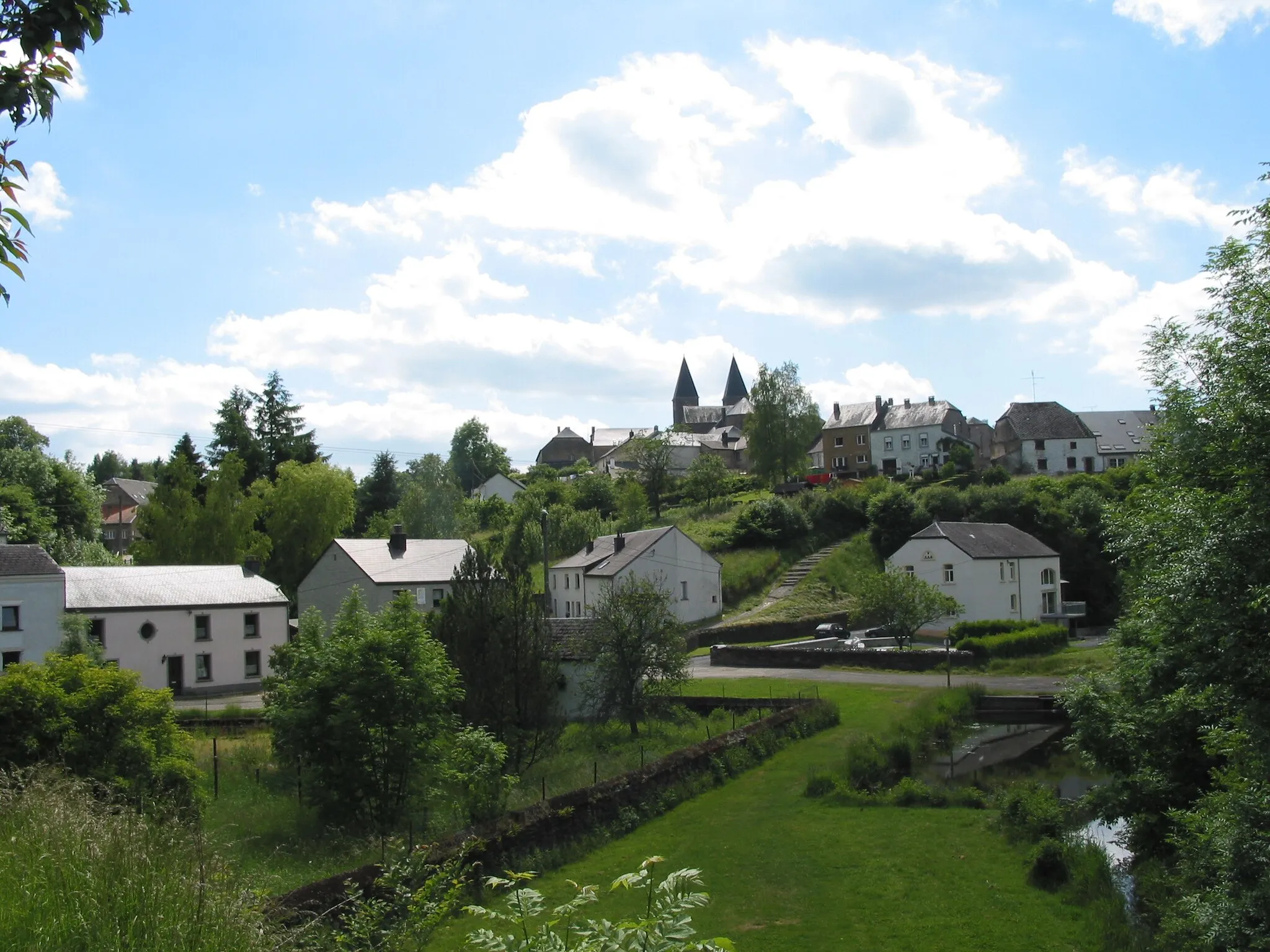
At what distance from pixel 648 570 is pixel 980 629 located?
1775cm

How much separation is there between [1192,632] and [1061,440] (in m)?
86.5

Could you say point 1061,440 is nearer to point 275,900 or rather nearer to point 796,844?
point 796,844

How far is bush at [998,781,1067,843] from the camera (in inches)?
802

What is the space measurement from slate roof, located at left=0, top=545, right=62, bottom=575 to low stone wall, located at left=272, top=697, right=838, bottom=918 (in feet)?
91.8

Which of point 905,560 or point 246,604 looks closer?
point 246,604

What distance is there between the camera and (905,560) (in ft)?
206

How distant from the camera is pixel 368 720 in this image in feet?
63.6

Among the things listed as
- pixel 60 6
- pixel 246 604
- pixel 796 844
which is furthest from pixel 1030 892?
pixel 246 604

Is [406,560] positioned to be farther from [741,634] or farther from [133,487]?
[133,487]

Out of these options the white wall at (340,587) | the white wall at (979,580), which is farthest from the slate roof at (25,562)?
the white wall at (979,580)

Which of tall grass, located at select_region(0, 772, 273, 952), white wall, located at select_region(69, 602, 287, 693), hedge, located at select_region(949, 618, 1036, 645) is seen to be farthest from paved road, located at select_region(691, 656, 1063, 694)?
tall grass, located at select_region(0, 772, 273, 952)

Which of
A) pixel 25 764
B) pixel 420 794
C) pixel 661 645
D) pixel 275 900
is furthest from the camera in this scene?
pixel 661 645

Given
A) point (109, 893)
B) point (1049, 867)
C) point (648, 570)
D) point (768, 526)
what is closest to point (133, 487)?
point (768, 526)

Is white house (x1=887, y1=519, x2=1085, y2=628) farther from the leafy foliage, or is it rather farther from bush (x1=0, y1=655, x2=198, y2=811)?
bush (x1=0, y1=655, x2=198, y2=811)
